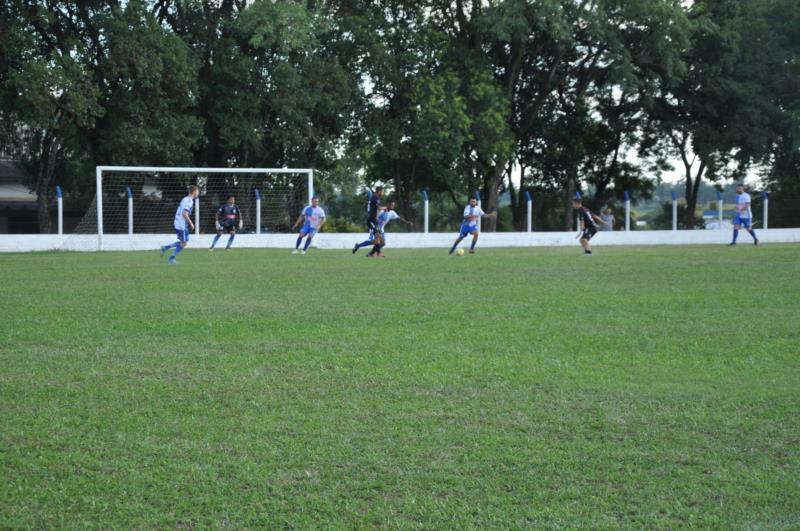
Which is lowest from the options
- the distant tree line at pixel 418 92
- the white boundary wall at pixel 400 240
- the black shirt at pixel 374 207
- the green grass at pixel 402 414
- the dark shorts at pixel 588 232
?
the green grass at pixel 402 414

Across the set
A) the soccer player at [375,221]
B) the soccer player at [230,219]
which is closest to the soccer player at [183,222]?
the soccer player at [375,221]

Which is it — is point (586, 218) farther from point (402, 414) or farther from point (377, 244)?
point (402, 414)

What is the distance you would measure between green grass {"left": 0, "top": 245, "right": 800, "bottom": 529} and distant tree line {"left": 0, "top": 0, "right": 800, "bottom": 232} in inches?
985

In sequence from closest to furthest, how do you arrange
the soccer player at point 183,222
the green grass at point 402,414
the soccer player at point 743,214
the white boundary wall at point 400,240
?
the green grass at point 402,414
the soccer player at point 183,222
the soccer player at point 743,214
the white boundary wall at point 400,240

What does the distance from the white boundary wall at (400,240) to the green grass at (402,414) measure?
20049mm

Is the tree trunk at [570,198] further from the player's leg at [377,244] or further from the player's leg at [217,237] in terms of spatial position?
the player's leg at [377,244]

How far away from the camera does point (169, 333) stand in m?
8.92

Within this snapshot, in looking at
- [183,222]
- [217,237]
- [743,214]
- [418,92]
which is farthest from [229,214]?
[743,214]

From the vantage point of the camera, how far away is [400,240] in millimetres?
35625

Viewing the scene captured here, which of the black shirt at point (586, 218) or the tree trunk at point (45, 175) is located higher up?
the tree trunk at point (45, 175)

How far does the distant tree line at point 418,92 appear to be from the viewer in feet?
114

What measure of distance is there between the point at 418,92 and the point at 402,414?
36.4 m

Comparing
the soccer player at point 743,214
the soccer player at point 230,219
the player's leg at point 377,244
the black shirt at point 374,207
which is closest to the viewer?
the player's leg at point 377,244

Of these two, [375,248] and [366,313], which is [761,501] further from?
[375,248]
